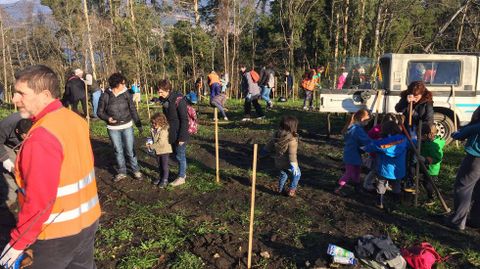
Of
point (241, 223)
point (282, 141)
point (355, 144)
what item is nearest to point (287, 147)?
point (282, 141)

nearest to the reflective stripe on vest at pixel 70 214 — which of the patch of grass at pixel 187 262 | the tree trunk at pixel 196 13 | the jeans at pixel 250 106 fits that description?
the patch of grass at pixel 187 262

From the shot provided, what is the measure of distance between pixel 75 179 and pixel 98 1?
33493 millimetres

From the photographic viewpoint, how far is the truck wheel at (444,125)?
838 centimetres

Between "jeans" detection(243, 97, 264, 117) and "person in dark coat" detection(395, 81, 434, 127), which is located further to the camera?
"jeans" detection(243, 97, 264, 117)

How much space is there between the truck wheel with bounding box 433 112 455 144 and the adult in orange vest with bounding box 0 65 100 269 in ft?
26.3

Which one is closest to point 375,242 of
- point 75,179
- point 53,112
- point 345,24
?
point 75,179

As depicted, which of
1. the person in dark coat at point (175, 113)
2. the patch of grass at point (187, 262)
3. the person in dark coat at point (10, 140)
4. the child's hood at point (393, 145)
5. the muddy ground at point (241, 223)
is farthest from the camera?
the person in dark coat at point (175, 113)

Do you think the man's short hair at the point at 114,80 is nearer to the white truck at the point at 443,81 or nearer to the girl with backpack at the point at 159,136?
the girl with backpack at the point at 159,136

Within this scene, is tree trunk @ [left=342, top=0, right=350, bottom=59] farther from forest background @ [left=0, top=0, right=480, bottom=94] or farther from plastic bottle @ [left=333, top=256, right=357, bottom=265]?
plastic bottle @ [left=333, top=256, right=357, bottom=265]

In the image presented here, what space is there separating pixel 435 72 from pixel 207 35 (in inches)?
734

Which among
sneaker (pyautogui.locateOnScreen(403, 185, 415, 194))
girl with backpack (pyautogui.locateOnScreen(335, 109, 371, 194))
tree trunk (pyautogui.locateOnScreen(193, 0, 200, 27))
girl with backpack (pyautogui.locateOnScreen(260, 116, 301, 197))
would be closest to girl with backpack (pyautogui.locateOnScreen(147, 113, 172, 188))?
girl with backpack (pyautogui.locateOnScreen(260, 116, 301, 197))

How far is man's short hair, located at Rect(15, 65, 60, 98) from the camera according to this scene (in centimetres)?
220

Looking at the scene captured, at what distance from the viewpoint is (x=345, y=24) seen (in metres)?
22.1

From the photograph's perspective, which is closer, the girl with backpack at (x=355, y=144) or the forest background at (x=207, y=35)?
the girl with backpack at (x=355, y=144)
